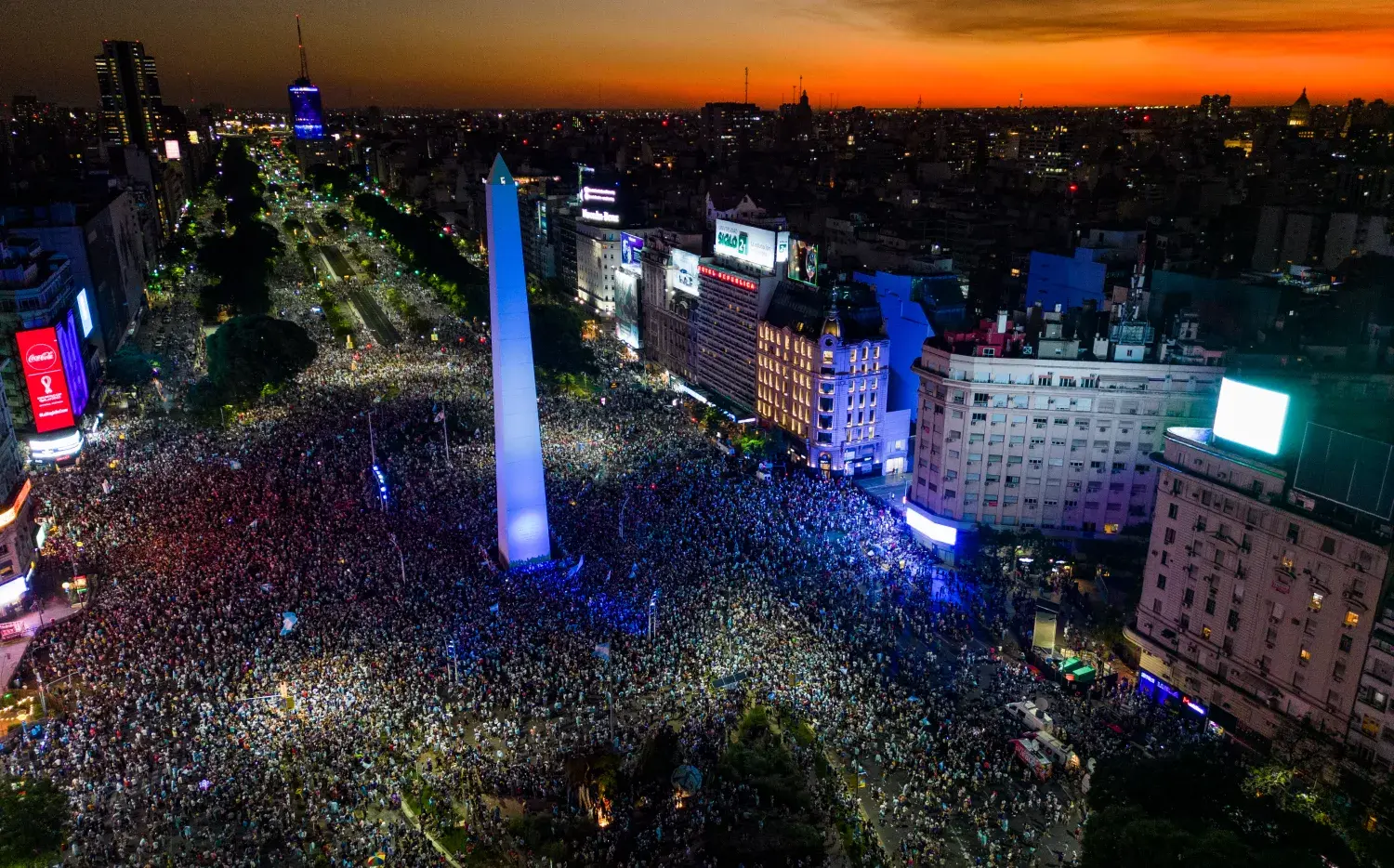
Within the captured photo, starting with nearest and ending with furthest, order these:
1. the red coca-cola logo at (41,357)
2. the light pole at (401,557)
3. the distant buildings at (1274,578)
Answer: the distant buildings at (1274,578), the light pole at (401,557), the red coca-cola logo at (41,357)

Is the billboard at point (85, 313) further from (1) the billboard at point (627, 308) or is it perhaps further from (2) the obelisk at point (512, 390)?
(2) the obelisk at point (512, 390)

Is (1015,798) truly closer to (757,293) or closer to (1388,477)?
(1388,477)

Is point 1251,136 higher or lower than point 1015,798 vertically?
higher

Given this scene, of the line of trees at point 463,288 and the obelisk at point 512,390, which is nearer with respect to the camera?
the obelisk at point 512,390

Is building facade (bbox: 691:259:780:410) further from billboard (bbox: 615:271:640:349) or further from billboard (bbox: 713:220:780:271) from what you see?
billboard (bbox: 615:271:640:349)

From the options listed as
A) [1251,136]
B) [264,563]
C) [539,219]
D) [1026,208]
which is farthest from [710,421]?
[1251,136]

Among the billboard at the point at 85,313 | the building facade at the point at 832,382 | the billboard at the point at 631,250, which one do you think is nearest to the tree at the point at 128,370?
the billboard at the point at 85,313
